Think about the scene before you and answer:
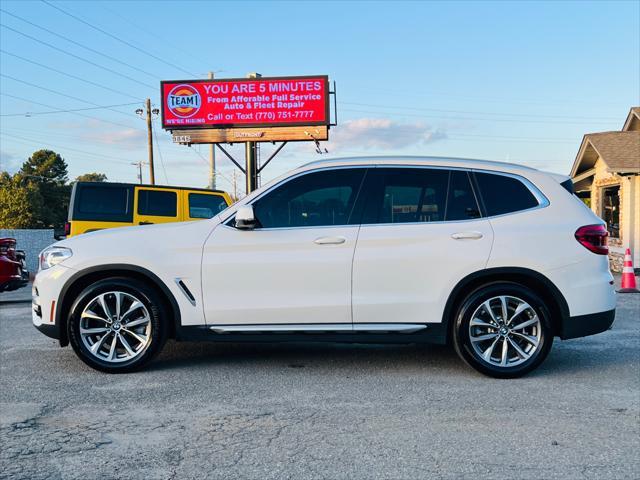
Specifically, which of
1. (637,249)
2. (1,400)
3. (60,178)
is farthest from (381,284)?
(60,178)

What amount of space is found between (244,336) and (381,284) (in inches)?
48.6

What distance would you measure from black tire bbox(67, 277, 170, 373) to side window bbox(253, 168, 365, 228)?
45.6 inches

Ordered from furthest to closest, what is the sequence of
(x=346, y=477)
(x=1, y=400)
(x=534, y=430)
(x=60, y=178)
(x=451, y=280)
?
(x=60, y=178) < (x=451, y=280) < (x=1, y=400) < (x=534, y=430) < (x=346, y=477)

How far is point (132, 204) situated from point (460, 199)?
834 centimetres

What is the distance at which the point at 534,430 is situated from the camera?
3781 millimetres

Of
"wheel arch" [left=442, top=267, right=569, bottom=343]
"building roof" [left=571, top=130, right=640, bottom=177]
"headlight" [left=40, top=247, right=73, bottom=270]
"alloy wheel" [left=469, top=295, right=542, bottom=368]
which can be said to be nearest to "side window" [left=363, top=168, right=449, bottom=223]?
"wheel arch" [left=442, top=267, right=569, bottom=343]

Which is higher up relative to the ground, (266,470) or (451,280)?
(451,280)

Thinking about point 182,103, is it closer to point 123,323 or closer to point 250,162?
point 250,162

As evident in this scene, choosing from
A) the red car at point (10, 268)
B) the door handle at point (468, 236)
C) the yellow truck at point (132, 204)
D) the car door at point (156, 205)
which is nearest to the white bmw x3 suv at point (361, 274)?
the door handle at point (468, 236)

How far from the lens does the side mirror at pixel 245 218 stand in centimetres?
503

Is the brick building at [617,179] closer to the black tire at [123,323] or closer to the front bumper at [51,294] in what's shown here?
the black tire at [123,323]

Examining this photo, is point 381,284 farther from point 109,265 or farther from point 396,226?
point 109,265

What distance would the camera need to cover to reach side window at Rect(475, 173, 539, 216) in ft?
17.0

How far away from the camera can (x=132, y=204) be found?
12.0 metres
